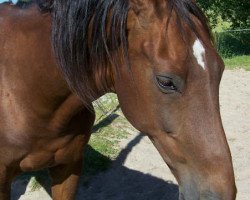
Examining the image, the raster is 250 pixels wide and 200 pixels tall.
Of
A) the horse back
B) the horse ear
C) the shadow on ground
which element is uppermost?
the horse ear

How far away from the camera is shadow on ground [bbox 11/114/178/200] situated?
11.3 ft

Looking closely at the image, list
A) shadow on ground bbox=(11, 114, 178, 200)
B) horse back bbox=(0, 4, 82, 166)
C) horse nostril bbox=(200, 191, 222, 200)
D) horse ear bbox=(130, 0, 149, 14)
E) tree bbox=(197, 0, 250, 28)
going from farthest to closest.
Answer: tree bbox=(197, 0, 250, 28) → shadow on ground bbox=(11, 114, 178, 200) → horse back bbox=(0, 4, 82, 166) → horse ear bbox=(130, 0, 149, 14) → horse nostril bbox=(200, 191, 222, 200)

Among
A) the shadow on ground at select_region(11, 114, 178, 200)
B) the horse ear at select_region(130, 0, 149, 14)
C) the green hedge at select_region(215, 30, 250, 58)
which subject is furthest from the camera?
the green hedge at select_region(215, 30, 250, 58)

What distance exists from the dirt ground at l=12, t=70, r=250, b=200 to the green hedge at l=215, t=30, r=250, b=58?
8675 mm

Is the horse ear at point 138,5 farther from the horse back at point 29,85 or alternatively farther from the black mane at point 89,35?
the horse back at point 29,85

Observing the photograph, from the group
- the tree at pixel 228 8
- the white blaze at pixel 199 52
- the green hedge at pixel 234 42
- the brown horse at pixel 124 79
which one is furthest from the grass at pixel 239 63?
the white blaze at pixel 199 52

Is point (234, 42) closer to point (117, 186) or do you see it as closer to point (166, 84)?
point (117, 186)

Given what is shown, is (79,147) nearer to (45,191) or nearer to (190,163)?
(190,163)

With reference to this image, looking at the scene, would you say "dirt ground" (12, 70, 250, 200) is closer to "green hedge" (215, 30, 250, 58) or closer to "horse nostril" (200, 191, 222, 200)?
"horse nostril" (200, 191, 222, 200)

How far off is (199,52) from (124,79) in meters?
0.33

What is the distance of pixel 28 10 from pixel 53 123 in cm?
61

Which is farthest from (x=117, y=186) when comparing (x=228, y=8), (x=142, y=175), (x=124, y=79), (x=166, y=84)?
(x=228, y=8)

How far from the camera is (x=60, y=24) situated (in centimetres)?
162

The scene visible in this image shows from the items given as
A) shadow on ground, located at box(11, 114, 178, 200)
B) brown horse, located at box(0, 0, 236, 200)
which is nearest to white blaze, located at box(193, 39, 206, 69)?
brown horse, located at box(0, 0, 236, 200)
